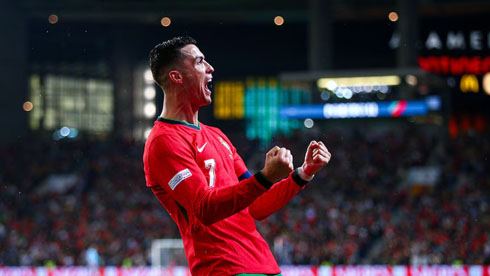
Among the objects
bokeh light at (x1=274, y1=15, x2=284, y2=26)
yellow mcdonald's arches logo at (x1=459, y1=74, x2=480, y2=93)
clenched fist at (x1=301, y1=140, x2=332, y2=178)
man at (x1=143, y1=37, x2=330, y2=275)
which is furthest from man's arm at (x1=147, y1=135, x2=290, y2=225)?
bokeh light at (x1=274, y1=15, x2=284, y2=26)

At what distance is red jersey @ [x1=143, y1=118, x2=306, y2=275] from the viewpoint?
329 cm

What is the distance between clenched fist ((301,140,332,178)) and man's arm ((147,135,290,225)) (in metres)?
0.34

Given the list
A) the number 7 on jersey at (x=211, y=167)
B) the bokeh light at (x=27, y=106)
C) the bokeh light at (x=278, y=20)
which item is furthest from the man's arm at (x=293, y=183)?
the bokeh light at (x=27, y=106)

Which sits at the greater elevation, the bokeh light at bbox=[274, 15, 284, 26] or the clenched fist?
the bokeh light at bbox=[274, 15, 284, 26]

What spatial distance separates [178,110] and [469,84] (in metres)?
31.7

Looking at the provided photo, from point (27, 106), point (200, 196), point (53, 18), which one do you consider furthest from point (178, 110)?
point (27, 106)

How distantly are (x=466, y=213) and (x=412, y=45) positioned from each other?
308 inches

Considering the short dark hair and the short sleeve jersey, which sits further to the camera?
the short dark hair

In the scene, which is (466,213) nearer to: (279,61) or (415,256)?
(415,256)

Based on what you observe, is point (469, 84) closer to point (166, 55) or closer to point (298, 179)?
point (298, 179)

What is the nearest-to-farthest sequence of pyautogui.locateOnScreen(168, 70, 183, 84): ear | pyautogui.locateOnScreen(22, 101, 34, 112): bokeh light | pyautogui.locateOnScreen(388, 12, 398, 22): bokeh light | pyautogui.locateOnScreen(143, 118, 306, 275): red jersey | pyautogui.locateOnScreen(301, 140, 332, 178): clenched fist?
pyautogui.locateOnScreen(143, 118, 306, 275): red jersey
pyautogui.locateOnScreen(301, 140, 332, 178): clenched fist
pyautogui.locateOnScreen(168, 70, 183, 84): ear
pyautogui.locateOnScreen(388, 12, 398, 22): bokeh light
pyautogui.locateOnScreen(22, 101, 34, 112): bokeh light

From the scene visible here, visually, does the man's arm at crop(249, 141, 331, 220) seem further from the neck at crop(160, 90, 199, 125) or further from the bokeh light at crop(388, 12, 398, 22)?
the bokeh light at crop(388, 12, 398, 22)

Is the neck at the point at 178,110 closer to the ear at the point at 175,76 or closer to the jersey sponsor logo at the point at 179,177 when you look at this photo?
the ear at the point at 175,76

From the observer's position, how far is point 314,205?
2470 cm
